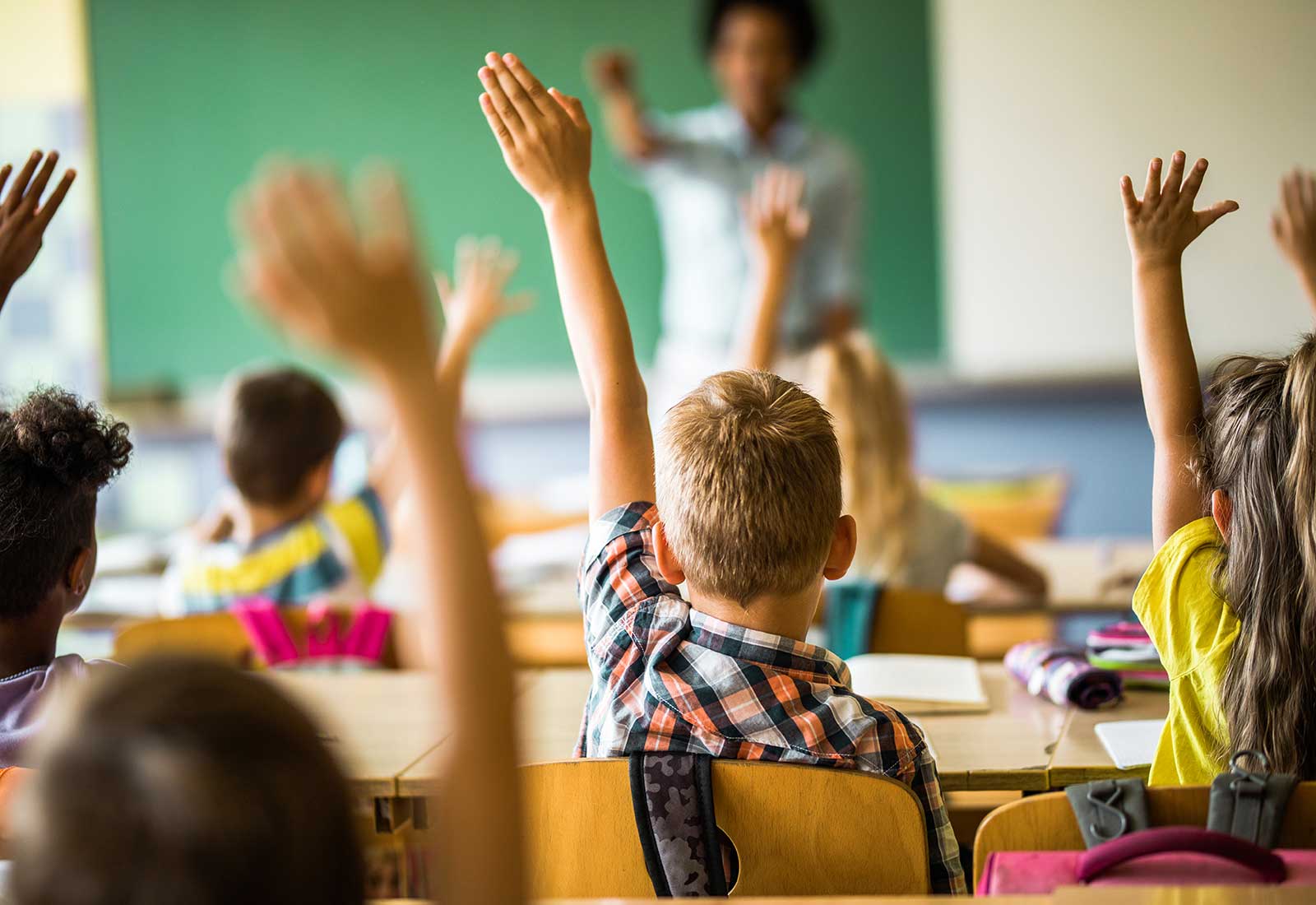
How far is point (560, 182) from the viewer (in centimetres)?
159

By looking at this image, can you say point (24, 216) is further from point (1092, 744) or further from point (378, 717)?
point (1092, 744)

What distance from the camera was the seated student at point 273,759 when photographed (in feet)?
2.02

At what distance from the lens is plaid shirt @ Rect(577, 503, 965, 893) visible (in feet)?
4.32

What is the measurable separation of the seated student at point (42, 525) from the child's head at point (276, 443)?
4.11 ft

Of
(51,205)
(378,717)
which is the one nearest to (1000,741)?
(378,717)

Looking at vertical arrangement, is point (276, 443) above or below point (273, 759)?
above

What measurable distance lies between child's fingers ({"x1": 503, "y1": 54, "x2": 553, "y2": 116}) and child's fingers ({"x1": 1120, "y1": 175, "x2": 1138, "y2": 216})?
70cm

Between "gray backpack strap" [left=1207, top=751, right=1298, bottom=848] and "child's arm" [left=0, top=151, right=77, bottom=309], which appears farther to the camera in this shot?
"child's arm" [left=0, top=151, right=77, bottom=309]

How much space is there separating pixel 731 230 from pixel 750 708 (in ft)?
12.4

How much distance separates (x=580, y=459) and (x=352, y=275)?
493cm

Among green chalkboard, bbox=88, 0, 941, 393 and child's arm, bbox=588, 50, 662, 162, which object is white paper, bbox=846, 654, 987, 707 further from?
green chalkboard, bbox=88, 0, 941, 393

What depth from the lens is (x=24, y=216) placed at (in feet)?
5.67

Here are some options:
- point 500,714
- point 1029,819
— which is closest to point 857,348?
point 1029,819

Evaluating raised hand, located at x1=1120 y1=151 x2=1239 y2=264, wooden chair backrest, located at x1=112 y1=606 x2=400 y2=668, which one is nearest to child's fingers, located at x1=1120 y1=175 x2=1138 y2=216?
raised hand, located at x1=1120 y1=151 x2=1239 y2=264
